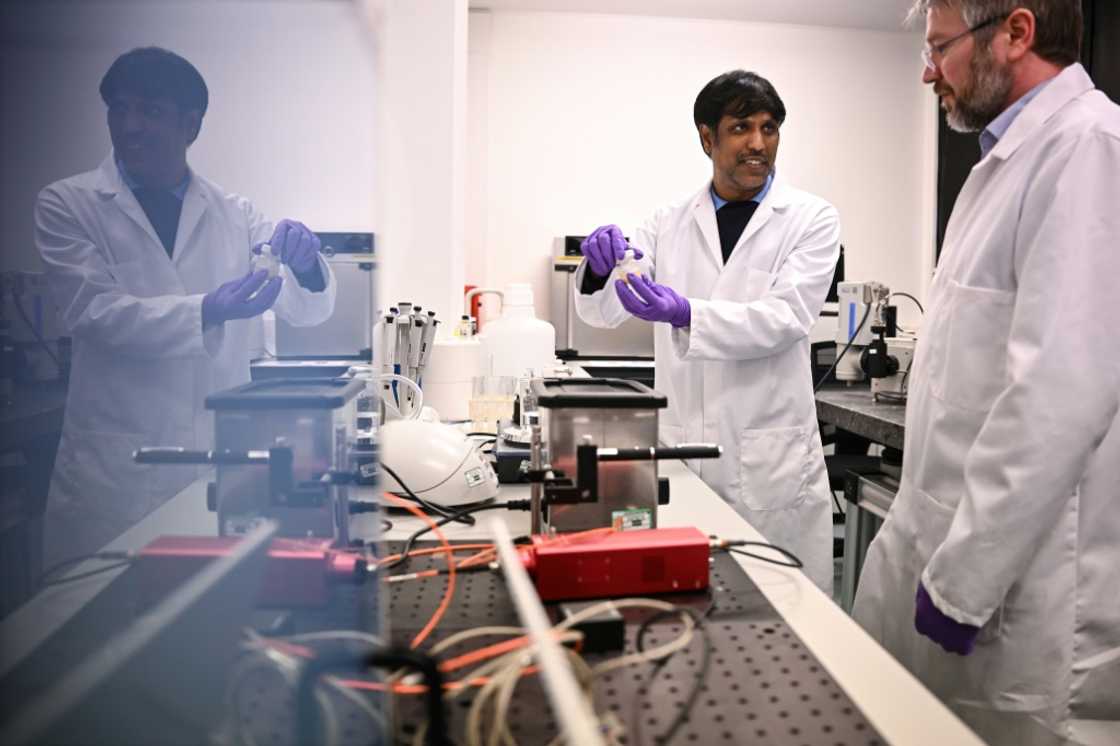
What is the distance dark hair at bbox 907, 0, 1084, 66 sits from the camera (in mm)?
1141

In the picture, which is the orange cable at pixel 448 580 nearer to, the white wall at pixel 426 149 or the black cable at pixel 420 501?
the black cable at pixel 420 501

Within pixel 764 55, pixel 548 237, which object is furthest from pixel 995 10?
pixel 764 55

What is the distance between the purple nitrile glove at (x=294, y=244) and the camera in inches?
16.1

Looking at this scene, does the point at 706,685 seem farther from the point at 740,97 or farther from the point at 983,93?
the point at 740,97

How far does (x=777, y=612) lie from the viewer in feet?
2.81

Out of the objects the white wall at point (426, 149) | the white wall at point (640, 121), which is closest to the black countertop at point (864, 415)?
the white wall at point (426, 149)

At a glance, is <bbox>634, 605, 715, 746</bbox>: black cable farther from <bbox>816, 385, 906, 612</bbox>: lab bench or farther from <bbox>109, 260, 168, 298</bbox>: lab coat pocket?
<bbox>816, 385, 906, 612</bbox>: lab bench

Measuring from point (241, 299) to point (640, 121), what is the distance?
4.61 metres

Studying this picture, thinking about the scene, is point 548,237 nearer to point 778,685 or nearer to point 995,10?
point 995,10

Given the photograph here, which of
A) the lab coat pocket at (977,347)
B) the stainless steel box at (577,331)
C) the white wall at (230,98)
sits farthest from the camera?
the stainless steel box at (577,331)

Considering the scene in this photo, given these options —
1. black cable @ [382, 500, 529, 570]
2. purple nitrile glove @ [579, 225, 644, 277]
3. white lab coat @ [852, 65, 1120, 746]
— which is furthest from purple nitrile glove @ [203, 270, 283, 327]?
purple nitrile glove @ [579, 225, 644, 277]

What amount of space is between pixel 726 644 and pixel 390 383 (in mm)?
1137

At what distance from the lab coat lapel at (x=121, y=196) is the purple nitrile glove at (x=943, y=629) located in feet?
3.59

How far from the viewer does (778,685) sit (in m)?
0.69
